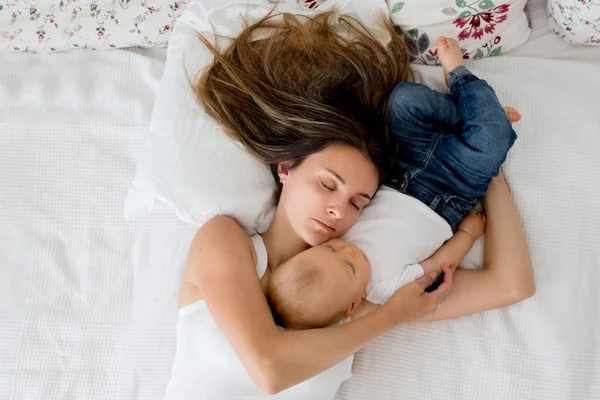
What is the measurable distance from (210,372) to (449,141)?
0.83 meters

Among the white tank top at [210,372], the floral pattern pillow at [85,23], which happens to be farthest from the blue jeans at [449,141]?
the floral pattern pillow at [85,23]

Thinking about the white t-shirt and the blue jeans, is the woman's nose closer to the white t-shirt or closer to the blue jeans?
the white t-shirt

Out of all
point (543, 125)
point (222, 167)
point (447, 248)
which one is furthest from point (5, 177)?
point (543, 125)

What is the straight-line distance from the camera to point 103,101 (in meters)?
1.80

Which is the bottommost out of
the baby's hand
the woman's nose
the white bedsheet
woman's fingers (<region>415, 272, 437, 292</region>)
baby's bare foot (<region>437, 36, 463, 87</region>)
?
the white bedsheet

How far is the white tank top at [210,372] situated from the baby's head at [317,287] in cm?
13

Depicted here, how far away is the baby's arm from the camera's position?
1548 mm

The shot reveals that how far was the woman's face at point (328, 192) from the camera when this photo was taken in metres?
1.44

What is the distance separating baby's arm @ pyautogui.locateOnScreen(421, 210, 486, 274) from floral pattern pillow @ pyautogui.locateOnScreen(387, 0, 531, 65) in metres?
0.48

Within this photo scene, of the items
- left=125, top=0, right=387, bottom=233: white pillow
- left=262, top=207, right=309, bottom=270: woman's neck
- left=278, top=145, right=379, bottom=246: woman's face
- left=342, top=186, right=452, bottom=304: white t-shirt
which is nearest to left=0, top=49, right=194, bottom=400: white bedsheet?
left=125, top=0, right=387, bottom=233: white pillow

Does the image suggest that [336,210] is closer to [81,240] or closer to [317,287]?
[317,287]

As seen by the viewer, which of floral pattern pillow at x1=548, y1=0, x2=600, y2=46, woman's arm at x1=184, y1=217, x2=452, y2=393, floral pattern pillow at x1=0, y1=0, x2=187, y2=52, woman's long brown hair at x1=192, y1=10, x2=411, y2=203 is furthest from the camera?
floral pattern pillow at x1=0, y1=0, x2=187, y2=52

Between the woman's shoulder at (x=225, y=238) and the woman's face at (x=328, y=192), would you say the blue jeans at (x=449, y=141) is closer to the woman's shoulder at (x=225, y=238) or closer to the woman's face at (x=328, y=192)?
the woman's face at (x=328, y=192)

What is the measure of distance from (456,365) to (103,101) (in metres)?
1.25
